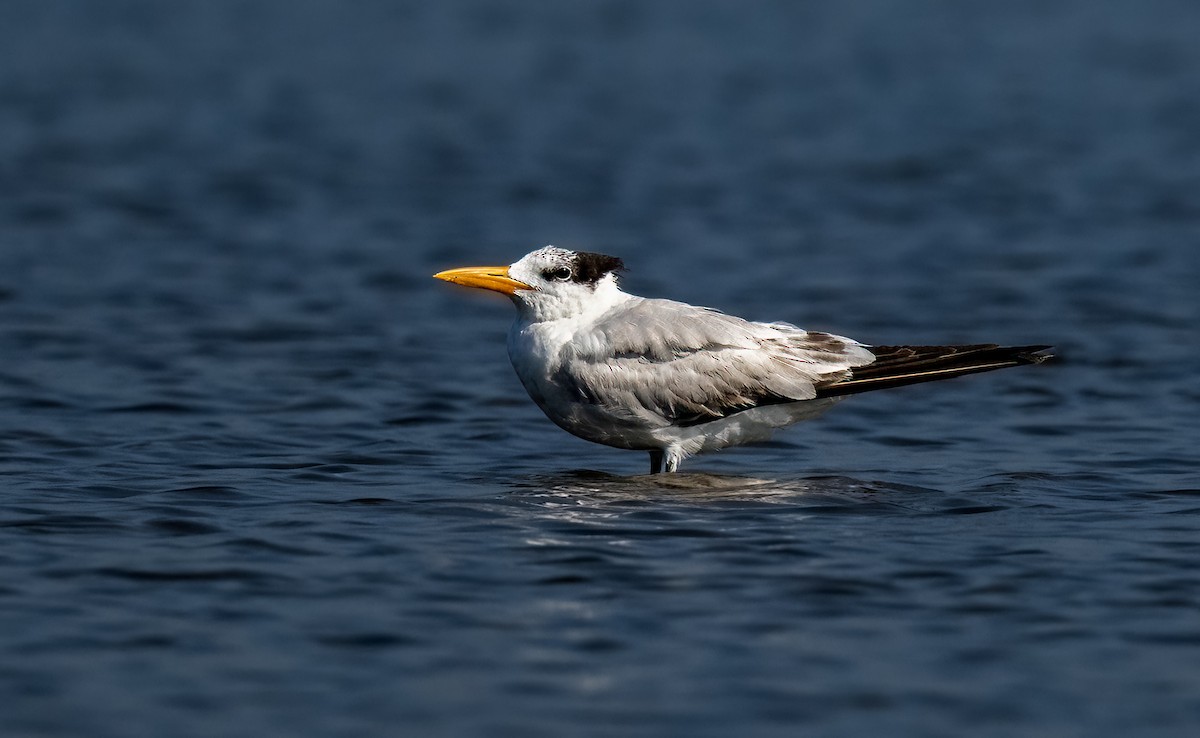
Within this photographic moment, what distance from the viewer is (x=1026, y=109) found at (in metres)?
24.5

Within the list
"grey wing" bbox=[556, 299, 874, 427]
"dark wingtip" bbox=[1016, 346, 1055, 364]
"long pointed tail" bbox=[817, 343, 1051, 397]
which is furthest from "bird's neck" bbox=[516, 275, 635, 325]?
"dark wingtip" bbox=[1016, 346, 1055, 364]

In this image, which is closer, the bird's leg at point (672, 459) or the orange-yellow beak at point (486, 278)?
the orange-yellow beak at point (486, 278)

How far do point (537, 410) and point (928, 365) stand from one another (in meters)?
3.11

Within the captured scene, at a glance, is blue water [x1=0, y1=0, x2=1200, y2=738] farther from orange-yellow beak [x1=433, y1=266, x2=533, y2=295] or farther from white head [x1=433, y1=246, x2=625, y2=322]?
orange-yellow beak [x1=433, y1=266, x2=533, y2=295]

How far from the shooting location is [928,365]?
10.1 metres

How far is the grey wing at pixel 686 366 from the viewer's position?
32.5ft

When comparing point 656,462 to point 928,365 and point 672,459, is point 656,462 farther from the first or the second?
point 928,365

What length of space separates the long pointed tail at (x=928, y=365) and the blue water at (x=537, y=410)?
1.94 feet

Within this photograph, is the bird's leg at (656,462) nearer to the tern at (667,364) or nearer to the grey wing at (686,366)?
the tern at (667,364)

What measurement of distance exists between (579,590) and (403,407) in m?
4.49

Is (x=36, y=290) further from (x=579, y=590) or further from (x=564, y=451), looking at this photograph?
(x=579, y=590)

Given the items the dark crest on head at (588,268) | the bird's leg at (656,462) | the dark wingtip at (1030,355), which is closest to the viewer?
the dark wingtip at (1030,355)

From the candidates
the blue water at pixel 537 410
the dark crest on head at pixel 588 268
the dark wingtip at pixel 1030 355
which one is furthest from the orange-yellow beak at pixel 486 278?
the dark wingtip at pixel 1030 355

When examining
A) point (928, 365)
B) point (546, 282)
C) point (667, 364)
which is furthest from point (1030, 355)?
point (546, 282)
